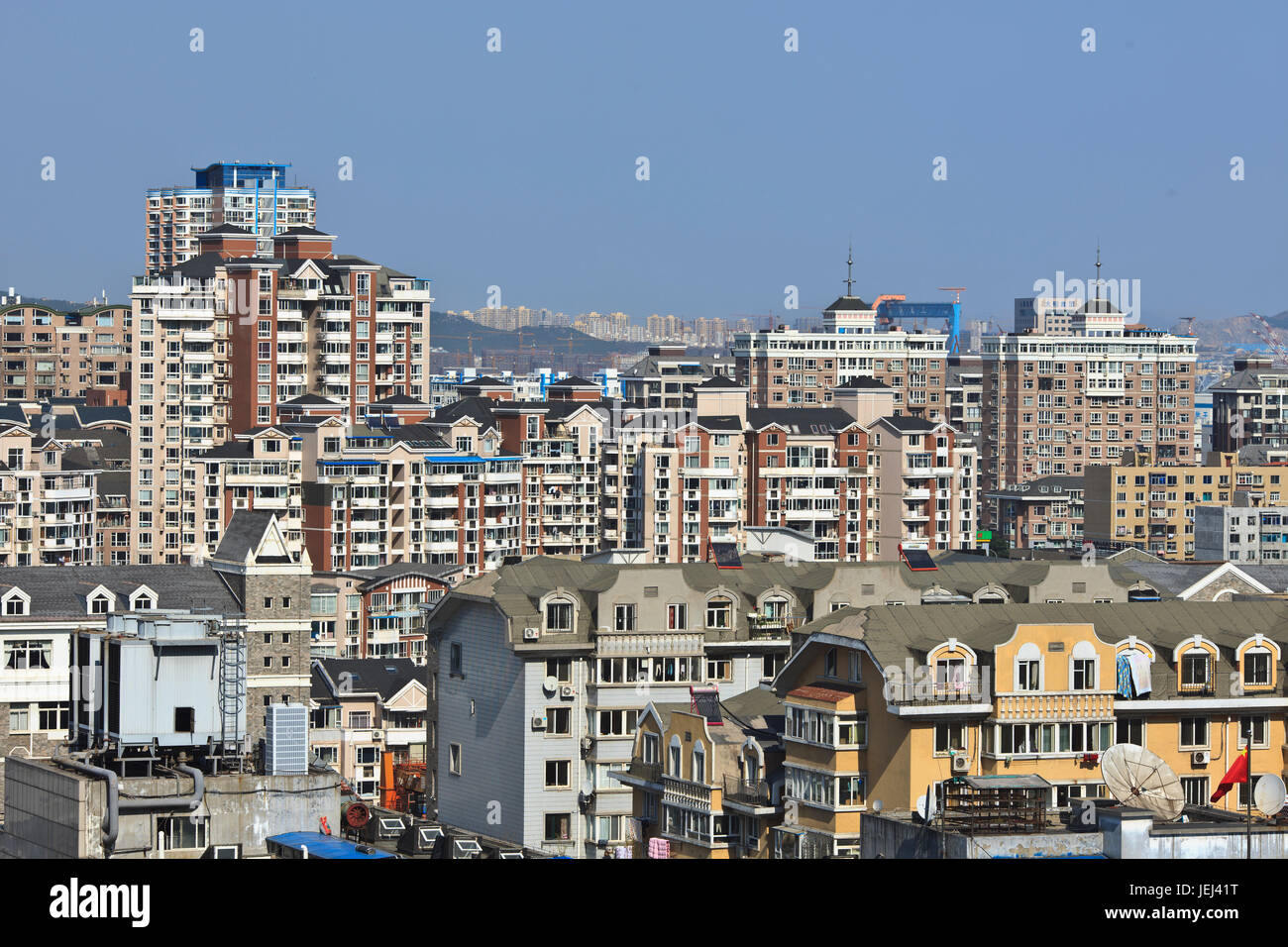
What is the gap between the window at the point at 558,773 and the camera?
4944 cm

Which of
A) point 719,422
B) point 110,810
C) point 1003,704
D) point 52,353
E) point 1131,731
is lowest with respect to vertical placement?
point 110,810

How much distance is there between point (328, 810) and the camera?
35406mm

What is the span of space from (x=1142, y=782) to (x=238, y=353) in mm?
94570

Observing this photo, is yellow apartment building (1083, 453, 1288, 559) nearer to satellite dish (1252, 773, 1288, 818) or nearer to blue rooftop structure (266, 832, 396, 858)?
satellite dish (1252, 773, 1288, 818)

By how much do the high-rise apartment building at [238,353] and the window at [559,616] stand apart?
7177 centimetres

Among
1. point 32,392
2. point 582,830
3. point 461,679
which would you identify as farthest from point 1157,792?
point 32,392

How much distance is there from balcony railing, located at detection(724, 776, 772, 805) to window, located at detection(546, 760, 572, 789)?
980 cm

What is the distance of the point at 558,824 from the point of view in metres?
49.0

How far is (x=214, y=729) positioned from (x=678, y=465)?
267 ft

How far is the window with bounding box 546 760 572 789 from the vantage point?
49438 millimetres

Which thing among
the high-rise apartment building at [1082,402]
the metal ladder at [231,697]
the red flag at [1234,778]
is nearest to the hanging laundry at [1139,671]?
the red flag at [1234,778]

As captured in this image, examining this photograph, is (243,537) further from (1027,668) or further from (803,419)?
(803,419)

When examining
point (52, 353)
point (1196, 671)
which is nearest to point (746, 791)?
point (1196, 671)

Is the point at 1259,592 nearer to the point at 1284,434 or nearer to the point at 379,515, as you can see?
the point at 379,515
